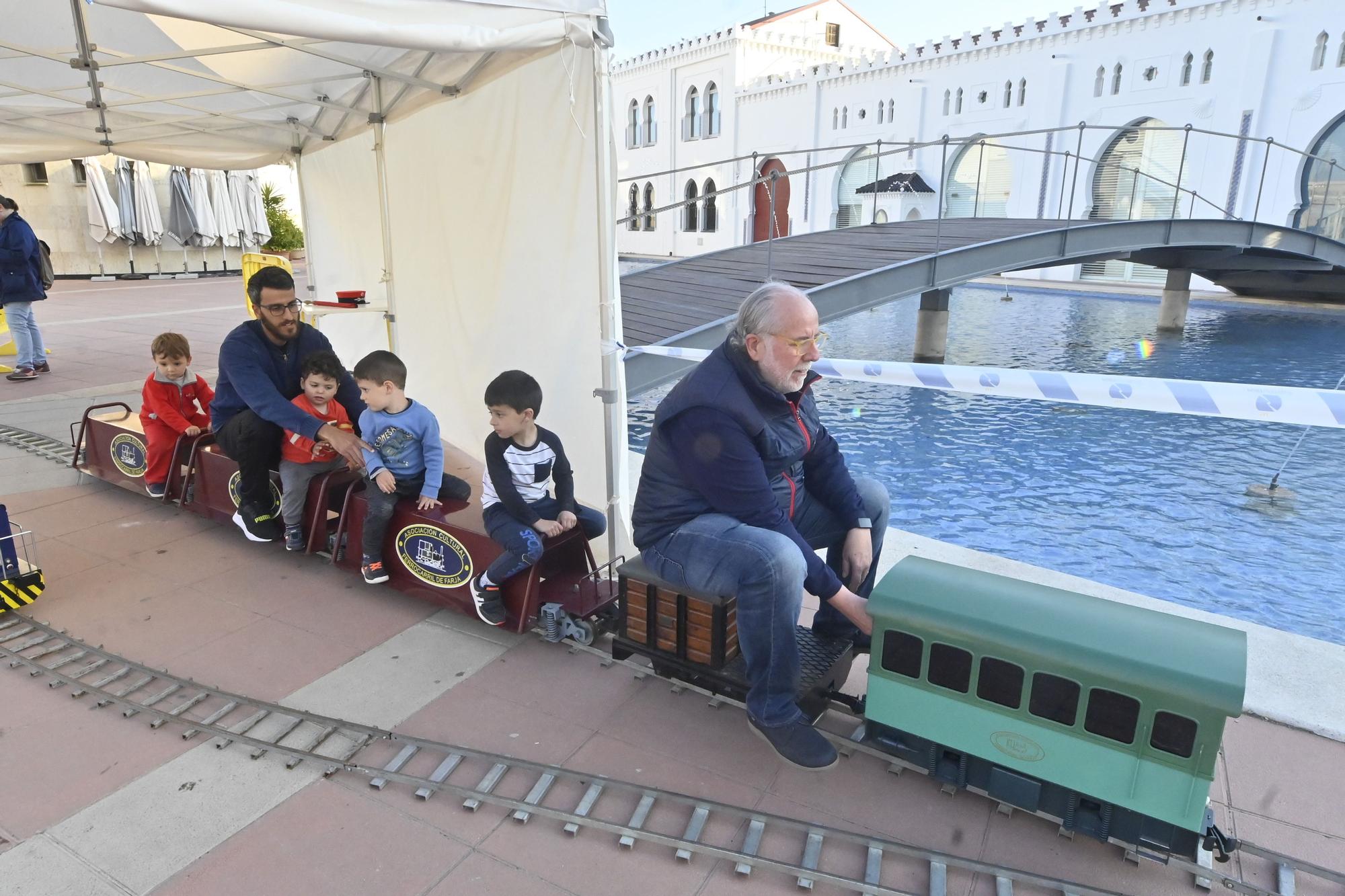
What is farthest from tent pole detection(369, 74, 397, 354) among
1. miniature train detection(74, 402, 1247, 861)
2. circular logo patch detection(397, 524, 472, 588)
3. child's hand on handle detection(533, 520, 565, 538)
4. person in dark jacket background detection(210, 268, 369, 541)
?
miniature train detection(74, 402, 1247, 861)

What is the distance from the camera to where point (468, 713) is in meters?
3.28

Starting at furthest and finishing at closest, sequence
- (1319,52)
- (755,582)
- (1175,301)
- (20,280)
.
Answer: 1. (1319,52)
2. (1175,301)
3. (20,280)
4. (755,582)

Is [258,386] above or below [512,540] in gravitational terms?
above

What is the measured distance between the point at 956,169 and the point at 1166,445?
2460 cm

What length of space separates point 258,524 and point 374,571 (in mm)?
1033

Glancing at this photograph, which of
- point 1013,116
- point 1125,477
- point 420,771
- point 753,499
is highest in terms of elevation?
point 1013,116

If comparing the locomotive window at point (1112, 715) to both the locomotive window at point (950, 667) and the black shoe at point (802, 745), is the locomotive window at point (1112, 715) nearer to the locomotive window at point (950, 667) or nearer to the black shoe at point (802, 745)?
the locomotive window at point (950, 667)

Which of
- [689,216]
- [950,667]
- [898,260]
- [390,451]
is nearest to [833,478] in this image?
[950,667]

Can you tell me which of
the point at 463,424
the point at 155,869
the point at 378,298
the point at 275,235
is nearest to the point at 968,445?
the point at 463,424

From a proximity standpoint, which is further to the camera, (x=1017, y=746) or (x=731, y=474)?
(x=731, y=474)

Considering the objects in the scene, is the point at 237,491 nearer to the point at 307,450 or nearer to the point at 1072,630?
the point at 307,450

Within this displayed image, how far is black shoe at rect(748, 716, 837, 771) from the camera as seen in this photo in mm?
2926

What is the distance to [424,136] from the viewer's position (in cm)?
559

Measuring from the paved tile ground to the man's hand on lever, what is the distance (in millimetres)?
758
